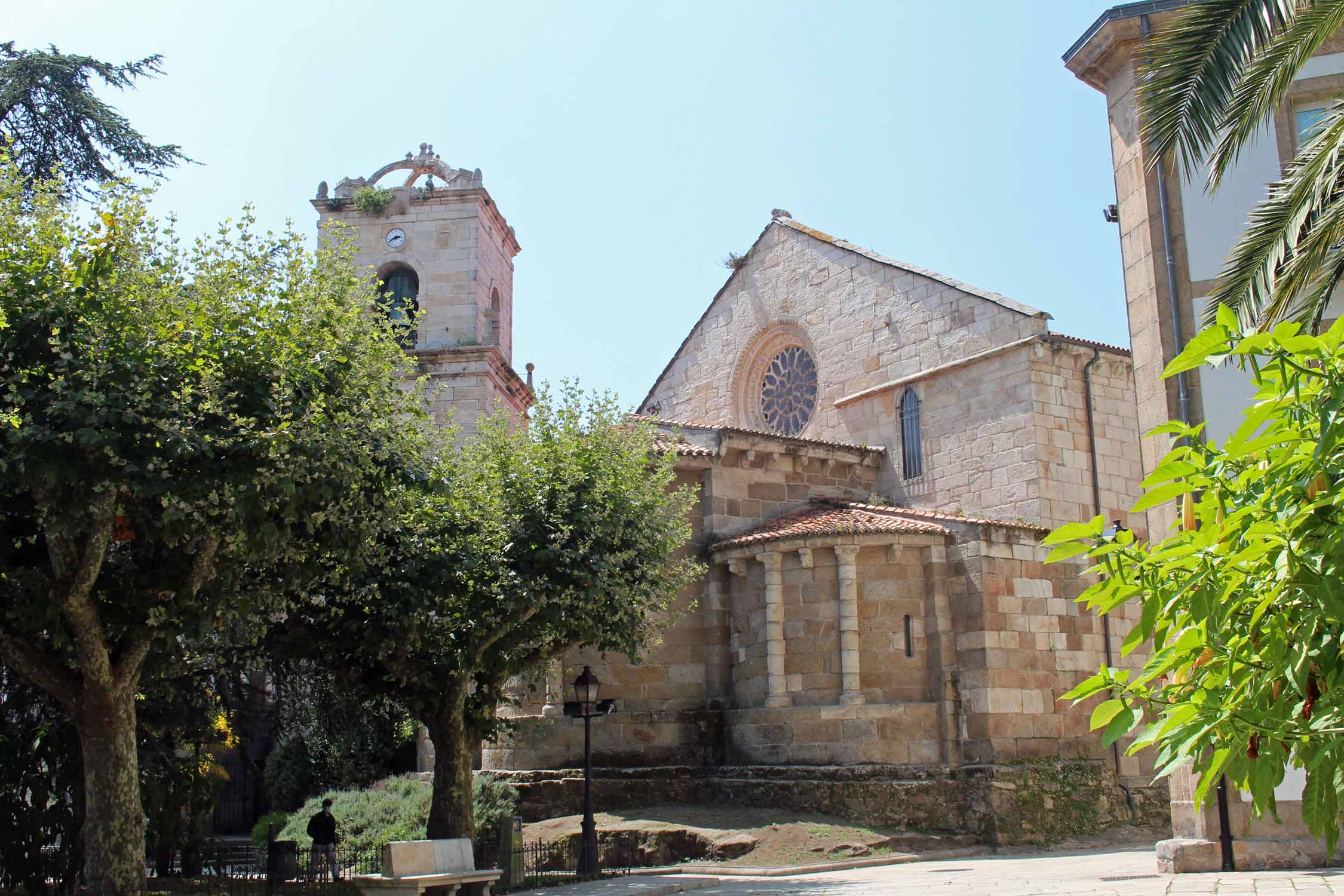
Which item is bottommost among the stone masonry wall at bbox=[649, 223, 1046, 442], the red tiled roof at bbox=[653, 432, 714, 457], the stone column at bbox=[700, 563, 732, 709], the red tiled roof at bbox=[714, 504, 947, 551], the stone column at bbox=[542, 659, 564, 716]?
the stone column at bbox=[542, 659, 564, 716]

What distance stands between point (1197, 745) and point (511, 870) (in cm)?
1263

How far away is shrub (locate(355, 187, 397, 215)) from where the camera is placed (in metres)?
26.4

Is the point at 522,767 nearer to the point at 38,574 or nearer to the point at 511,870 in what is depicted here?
the point at 511,870

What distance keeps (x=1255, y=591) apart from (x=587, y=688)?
13.3 m

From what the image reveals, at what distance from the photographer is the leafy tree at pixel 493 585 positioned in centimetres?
1414

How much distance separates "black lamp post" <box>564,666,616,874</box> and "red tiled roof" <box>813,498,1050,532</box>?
640 centimetres

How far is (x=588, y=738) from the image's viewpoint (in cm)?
1677

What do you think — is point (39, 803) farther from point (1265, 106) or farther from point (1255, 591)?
point (1265, 106)

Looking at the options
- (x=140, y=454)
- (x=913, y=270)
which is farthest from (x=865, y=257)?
(x=140, y=454)

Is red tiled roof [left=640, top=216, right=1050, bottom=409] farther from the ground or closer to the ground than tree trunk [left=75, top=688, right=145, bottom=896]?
farther from the ground

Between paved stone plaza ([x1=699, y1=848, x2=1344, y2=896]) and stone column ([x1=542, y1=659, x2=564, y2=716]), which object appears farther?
stone column ([x1=542, y1=659, x2=564, y2=716])

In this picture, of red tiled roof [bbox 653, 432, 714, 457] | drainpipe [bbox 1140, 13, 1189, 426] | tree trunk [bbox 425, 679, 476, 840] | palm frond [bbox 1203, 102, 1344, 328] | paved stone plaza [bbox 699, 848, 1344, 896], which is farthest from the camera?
red tiled roof [bbox 653, 432, 714, 457]

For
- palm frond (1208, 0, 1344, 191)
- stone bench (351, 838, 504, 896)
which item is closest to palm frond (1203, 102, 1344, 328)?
palm frond (1208, 0, 1344, 191)

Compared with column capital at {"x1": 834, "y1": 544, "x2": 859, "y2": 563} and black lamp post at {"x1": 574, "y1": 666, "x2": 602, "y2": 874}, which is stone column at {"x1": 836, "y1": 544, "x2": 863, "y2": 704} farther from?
black lamp post at {"x1": 574, "y1": 666, "x2": 602, "y2": 874}
